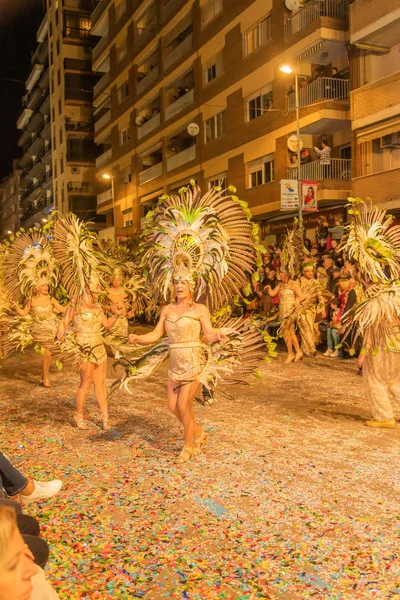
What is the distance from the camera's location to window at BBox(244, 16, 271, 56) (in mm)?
24812

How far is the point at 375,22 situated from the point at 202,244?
14.9 metres

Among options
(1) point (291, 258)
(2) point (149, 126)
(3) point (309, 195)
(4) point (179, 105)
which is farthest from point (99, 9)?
(1) point (291, 258)

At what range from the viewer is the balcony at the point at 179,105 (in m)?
32.1

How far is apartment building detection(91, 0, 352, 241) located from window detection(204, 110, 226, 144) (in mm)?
57

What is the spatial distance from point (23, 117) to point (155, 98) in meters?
42.0

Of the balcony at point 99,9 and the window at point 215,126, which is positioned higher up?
the balcony at point 99,9

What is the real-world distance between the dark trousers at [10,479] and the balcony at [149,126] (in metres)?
34.0

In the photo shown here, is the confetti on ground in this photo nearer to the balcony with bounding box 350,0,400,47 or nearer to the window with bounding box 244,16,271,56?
the balcony with bounding box 350,0,400,47

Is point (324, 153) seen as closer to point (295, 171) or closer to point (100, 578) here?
point (295, 171)

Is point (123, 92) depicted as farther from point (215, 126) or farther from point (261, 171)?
point (261, 171)

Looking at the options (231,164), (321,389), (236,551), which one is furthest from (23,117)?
(236,551)

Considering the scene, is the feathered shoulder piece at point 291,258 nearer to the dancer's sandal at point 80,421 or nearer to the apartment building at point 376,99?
the apartment building at point 376,99

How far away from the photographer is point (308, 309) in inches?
524

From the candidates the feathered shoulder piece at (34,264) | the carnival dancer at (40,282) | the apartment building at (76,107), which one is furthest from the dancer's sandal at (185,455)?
the apartment building at (76,107)
